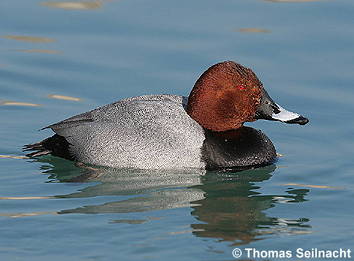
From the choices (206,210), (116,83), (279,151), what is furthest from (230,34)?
(206,210)

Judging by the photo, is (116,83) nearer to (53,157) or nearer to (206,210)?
(53,157)

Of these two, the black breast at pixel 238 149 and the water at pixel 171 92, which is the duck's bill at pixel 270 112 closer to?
the black breast at pixel 238 149

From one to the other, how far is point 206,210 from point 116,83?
3.44 m

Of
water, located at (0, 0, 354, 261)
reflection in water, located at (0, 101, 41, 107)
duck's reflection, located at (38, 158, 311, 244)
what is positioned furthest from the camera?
reflection in water, located at (0, 101, 41, 107)

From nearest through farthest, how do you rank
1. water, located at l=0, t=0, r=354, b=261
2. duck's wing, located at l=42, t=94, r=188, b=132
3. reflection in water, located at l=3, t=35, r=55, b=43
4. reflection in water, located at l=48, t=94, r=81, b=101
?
1. water, located at l=0, t=0, r=354, b=261
2. duck's wing, located at l=42, t=94, r=188, b=132
3. reflection in water, located at l=48, t=94, r=81, b=101
4. reflection in water, located at l=3, t=35, r=55, b=43

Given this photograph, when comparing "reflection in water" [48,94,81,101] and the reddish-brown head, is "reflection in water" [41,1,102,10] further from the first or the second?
the reddish-brown head

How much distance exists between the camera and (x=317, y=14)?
13336mm

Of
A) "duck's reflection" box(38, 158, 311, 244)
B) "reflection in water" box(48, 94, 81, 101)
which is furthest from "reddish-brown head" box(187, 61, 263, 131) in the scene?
"reflection in water" box(48, 94, 81, 101)

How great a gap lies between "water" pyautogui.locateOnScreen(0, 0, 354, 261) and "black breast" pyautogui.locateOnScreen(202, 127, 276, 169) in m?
0.12

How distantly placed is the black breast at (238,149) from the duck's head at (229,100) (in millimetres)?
120

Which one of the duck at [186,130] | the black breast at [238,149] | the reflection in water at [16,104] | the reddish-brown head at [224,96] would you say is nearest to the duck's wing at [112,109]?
the duck at [186,130]

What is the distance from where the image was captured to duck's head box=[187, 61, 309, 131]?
968cm

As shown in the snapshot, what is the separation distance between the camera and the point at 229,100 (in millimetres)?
9773

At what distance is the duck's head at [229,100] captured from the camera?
9680mm
